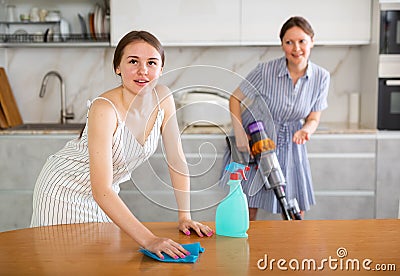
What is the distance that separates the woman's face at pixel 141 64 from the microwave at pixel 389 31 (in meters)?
2.44

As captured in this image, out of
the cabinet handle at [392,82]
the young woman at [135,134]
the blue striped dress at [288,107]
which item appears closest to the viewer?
the young woman at [135,134]

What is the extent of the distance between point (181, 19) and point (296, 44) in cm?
112

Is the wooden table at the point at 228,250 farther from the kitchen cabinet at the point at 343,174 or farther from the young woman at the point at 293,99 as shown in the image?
the kitchen cabinet at the point at 343,174

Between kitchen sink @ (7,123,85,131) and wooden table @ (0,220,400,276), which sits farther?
kitchen sink @ (7,123,85,131)

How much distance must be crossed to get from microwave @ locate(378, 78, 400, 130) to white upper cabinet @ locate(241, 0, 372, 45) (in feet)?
1.02

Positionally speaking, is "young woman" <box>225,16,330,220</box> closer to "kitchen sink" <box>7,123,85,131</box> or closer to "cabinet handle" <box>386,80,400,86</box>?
"cabinet handle" <box>386,80,400,86</box>

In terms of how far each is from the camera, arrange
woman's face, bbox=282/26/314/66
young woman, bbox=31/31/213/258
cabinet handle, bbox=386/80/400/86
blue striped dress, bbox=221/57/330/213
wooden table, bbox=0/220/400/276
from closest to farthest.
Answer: wooden table, bbox=0/220/400/276 < young woman, bbox=31/31/213/258 < woman's face, bbox=282/26/314/66 < blue striped dress, bbox=221/57/330/213 < cabinet handle, bbox=386/80/400/86

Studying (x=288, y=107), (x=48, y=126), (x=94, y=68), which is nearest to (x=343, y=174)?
(x=288, y=107)

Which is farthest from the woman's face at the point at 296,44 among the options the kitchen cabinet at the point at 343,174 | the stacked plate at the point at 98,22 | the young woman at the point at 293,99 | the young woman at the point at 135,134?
the stacked plate at the point at 98,22

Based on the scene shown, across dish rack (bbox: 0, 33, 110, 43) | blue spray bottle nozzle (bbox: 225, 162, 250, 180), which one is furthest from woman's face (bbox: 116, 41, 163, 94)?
dish rack (bbox: 0, 33, 110, 43)

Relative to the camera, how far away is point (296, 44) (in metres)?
2.91

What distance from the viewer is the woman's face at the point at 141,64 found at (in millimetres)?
1630

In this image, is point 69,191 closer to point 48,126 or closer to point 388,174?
point 48,126

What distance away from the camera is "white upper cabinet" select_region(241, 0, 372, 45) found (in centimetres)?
382
